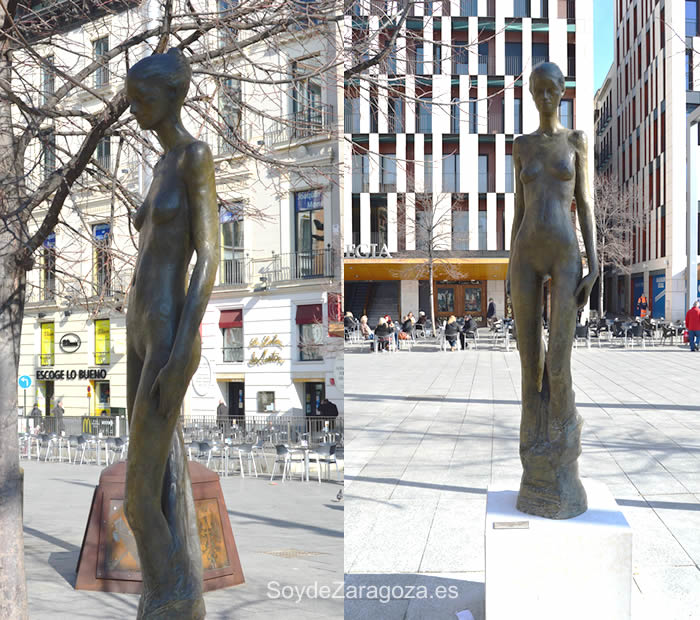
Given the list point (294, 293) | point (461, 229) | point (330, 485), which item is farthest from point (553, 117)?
point (461, 229)

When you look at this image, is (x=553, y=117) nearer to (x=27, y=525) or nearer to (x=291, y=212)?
(x=291, y=212)

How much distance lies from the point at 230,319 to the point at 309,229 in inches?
166

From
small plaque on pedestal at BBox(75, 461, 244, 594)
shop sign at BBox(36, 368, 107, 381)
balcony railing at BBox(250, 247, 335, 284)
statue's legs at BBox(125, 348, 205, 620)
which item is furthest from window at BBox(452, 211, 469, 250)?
statue's legs at BBox(125, 348, 205, 620)

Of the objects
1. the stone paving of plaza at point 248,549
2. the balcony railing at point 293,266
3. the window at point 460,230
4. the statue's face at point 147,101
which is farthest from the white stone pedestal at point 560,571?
the window at point 460,230

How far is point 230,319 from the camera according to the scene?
14.7m

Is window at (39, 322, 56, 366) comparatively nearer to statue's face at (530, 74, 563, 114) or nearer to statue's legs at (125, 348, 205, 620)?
statue's face at (530, 74, 563, 114)

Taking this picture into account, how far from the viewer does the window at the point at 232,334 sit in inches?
550

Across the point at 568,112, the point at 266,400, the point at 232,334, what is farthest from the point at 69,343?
the point at 568,112

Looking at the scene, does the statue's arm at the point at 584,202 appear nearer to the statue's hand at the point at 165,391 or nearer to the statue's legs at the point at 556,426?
the statue's legs at the point at 556,426

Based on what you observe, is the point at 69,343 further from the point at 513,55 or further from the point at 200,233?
the point at 513,55

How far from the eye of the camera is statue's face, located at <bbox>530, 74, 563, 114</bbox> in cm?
477

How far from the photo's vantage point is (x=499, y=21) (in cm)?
3972

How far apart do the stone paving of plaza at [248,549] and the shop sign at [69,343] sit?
2414 millimetres

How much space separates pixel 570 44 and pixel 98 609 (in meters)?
40.3
